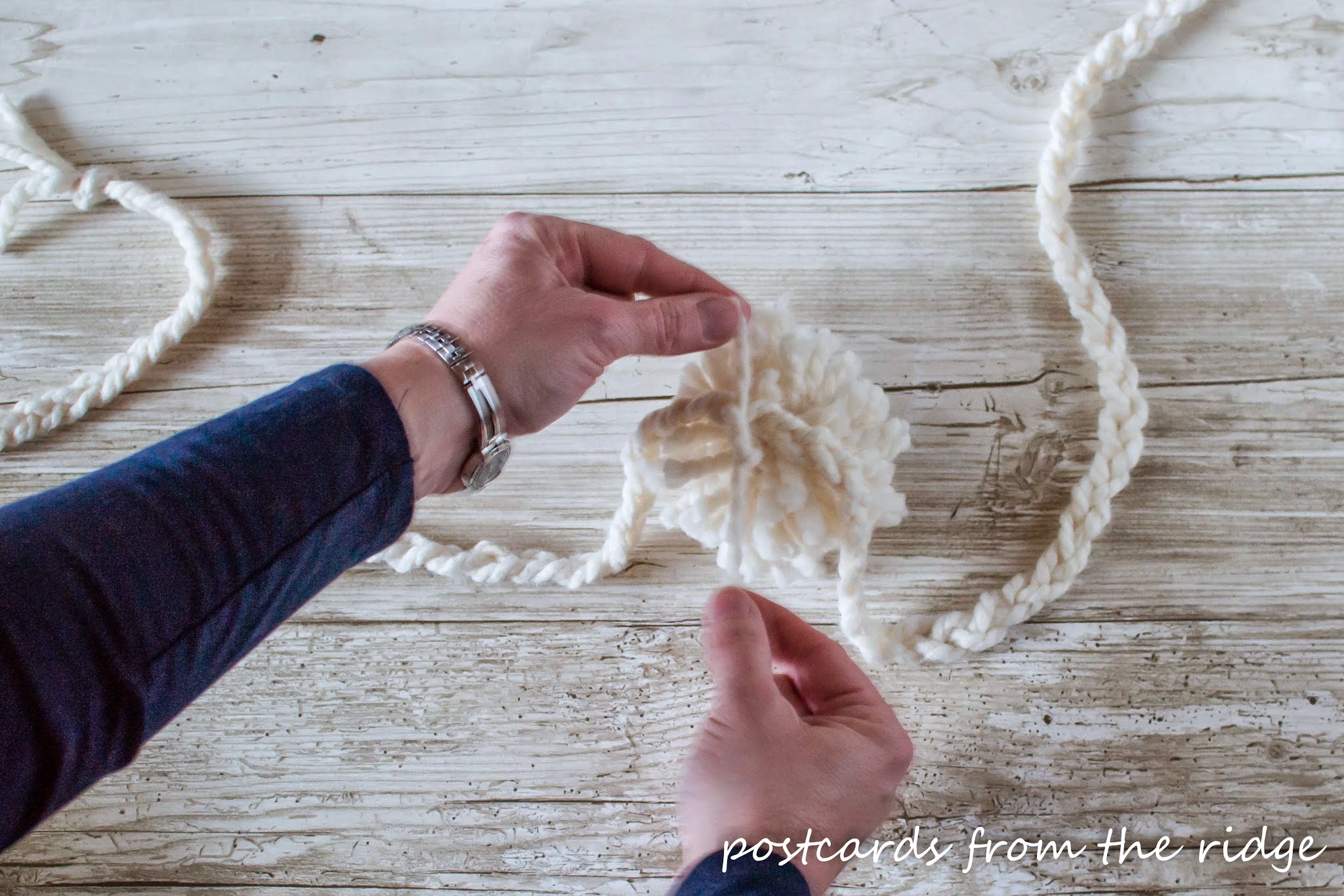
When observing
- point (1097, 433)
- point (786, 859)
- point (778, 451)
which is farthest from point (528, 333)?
point (1097, 433)

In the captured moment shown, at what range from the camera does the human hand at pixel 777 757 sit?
669 millimetres

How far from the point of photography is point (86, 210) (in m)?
0.96

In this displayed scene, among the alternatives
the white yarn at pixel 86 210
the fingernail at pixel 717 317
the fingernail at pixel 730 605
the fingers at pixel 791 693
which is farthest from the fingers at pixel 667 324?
the white yarn at pixel 86 210

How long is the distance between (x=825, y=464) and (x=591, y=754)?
1.33 ft

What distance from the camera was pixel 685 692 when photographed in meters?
0.87

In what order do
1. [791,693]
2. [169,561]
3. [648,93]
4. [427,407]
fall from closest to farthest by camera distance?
[169,561], [427,407], [791,693], [648,93]

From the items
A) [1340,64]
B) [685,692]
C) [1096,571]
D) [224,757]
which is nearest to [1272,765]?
[1096,571]

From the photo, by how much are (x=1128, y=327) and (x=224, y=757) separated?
1066 mm

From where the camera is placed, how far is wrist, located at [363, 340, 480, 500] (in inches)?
26.6

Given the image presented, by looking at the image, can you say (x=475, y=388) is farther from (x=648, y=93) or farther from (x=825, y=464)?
(x=648, y=93)

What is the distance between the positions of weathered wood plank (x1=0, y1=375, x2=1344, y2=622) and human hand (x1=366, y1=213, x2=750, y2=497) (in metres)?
0.16

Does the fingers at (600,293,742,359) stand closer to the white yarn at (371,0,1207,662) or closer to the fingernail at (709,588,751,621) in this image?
the white yarn at (371,0,1207,662)

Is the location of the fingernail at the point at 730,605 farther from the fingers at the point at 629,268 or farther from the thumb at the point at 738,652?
the fingers at the point at 629,268

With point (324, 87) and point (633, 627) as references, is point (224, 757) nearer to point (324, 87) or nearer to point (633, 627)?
point (633, 627)
